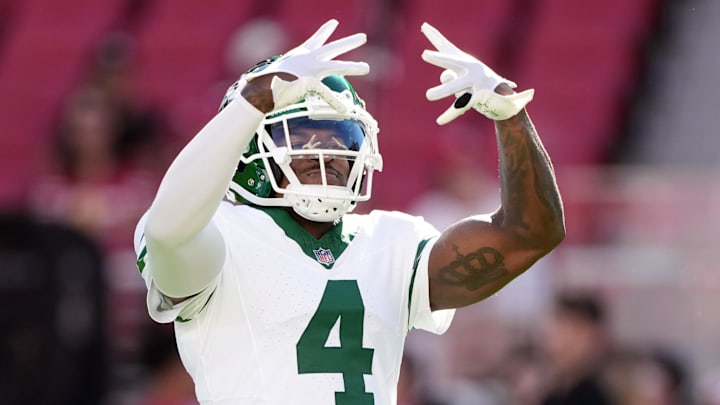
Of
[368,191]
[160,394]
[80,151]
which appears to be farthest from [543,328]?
[368,191]

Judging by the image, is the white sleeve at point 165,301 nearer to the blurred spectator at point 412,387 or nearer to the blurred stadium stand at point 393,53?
the blurred spectator at point 412,387

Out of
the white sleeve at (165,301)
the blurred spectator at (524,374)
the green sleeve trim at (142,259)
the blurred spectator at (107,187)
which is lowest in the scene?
the blurred spectator at (524,374)

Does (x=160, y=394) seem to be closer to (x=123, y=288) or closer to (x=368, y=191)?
(x=123, y=288)

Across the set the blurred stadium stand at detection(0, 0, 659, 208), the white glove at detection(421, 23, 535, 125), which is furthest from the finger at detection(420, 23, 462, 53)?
the blurred stadium stand at detection(0, 0, 659, 208)

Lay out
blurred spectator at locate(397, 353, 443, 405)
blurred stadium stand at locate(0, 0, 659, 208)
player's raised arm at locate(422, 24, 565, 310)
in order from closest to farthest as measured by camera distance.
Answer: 1. player's raised arm at locate(422, 24, 565, 310)
2. blurred spectator at locate(397, 353, 443, 405)
3. blurred stadium stand at locate(0, 0, 659, 208)

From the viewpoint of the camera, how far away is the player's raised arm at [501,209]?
11.0 feet

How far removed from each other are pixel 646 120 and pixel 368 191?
6438mm

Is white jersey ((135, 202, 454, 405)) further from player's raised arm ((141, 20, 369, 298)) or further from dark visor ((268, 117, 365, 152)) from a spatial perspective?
dark visor ((268, 117, 365, 152))

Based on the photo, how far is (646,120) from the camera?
9.61m

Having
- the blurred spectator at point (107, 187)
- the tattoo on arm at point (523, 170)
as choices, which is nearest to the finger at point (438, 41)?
the tattoo on arm at point (523, 170)

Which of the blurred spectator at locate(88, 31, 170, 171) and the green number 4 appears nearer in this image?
the green number 4

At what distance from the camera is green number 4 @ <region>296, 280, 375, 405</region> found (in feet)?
10.9

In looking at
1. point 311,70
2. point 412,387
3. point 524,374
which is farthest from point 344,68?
point 524,374

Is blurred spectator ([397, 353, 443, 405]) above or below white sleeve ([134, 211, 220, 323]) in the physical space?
below
